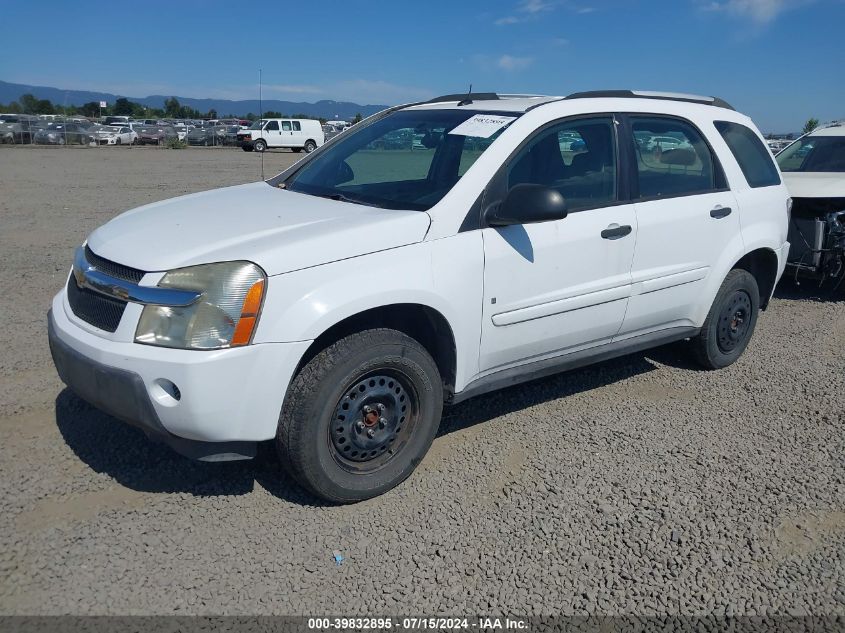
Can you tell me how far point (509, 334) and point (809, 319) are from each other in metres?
4.55

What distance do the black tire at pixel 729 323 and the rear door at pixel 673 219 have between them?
30 cm

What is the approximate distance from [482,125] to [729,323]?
256 centimetres

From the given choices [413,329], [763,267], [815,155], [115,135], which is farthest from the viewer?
[115,135]

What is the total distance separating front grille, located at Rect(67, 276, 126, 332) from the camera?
3.21m

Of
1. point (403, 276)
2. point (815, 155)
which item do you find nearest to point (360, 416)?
point (403, 276)

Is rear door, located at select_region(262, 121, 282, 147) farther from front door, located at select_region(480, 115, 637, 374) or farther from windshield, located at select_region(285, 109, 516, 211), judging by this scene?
front door, located at select_region(480, 115, 637, 374)

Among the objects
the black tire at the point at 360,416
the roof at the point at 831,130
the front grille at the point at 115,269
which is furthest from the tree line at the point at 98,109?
the black tire at the point at 360,416

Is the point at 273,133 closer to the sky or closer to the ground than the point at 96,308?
closer to the sky

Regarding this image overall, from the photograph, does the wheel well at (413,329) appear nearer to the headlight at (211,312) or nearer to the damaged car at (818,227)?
the headlight at (211,312)

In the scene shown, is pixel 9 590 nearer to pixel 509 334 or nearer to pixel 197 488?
pixel 197 488

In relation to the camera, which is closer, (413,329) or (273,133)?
(413,329)

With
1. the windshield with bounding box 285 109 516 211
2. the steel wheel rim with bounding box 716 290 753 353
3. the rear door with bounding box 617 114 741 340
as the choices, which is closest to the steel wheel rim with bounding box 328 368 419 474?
the windshield with bounding box 285 109 516 211

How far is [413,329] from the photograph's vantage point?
3.76 metres

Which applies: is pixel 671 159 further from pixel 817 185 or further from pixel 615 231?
pixel 817 185
